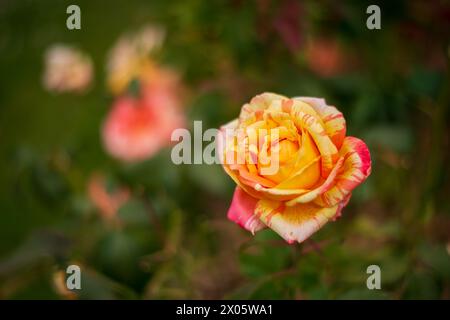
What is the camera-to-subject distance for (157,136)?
34.1 inches

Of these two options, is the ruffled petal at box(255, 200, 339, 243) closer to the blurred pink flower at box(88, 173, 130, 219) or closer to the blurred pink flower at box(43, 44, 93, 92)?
the blurred pink flower at box(88, 173, 130, 219)

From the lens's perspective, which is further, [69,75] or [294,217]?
[69,75]

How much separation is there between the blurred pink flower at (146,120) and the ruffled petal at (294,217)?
49 cm

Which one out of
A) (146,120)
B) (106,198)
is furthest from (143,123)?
(106,198)

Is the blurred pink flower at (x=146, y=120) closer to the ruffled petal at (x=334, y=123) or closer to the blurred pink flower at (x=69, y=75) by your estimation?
the blurred pink flower at (x=69, y=75)

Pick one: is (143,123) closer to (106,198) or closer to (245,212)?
(106,198)

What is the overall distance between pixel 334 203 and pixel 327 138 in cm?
5

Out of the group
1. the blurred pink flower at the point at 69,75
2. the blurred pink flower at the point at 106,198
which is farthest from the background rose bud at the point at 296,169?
the blurred pink flower at the point at 69,75

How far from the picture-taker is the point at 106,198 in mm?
810

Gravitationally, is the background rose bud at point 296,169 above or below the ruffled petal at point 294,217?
above

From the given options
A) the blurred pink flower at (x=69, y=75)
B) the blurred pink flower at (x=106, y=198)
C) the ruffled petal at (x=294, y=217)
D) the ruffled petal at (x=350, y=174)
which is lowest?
the blurred pink flower at (x=106, y=198)

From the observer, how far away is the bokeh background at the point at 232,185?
52 cm

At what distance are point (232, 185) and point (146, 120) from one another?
220 millimetres
